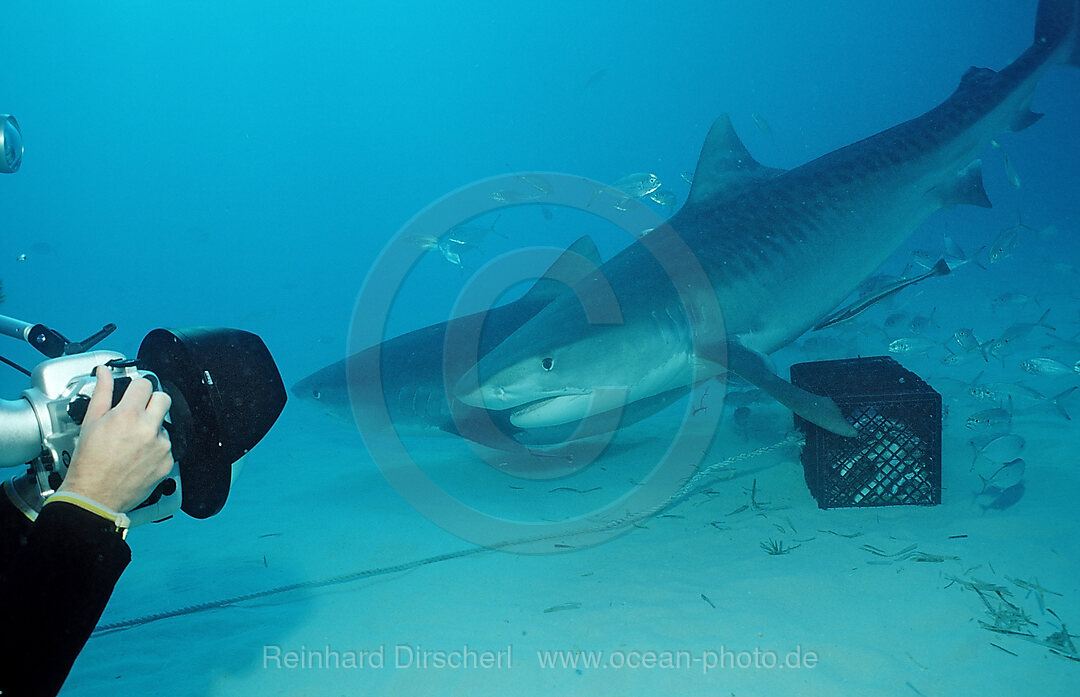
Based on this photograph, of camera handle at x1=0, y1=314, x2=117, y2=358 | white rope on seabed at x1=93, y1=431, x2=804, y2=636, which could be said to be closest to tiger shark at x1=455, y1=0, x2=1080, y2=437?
white rope on seabed at x1=93, y1=431, x2=804, y2=636

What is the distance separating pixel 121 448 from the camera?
1296 millimetres

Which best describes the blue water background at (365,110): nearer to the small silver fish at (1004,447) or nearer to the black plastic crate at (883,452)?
the black plastic crate at (883,452)

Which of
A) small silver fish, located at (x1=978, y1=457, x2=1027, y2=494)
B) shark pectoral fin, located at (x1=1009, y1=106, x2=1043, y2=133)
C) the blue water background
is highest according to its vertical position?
the blue water background

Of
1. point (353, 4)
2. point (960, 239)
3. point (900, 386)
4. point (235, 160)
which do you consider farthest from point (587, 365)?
point (235, 160)

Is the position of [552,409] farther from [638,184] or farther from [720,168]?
[638,184]

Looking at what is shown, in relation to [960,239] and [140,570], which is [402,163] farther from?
[140,570]

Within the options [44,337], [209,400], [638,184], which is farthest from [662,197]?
[209,400]

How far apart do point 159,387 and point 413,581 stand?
2411 millimetres

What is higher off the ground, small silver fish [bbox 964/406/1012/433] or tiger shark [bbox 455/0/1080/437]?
tiger shark [bbox 455/0/1080/437]

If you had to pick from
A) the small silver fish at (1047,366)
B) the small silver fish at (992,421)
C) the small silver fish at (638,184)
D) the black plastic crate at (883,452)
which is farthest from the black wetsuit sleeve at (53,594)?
the small silver fish at (638,184)

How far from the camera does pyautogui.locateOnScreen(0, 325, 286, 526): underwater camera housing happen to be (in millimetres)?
1373

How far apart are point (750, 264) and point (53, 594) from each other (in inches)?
179

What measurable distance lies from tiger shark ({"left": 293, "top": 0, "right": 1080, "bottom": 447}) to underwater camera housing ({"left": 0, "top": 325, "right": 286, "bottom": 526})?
232 cm

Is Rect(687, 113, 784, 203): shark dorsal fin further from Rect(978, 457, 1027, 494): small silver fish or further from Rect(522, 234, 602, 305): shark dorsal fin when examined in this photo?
Rect(978, 457, 1027, 494): small silver fish
